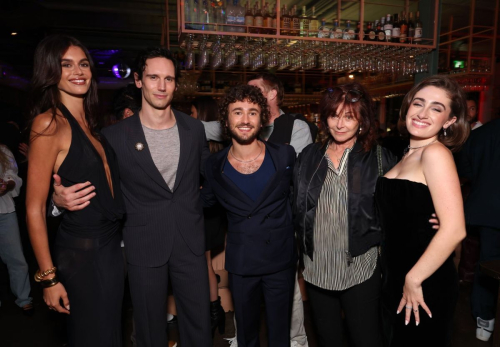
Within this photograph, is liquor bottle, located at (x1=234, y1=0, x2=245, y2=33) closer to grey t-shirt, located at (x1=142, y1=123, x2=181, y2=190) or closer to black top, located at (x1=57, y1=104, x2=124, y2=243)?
grey t-shirt, located at (x1=142, y1=123, x2=181, y2=190)

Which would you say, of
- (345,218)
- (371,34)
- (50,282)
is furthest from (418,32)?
(50,282)

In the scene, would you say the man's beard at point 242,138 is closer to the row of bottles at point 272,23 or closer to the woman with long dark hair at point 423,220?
the woman with long dark hair at point 423,220

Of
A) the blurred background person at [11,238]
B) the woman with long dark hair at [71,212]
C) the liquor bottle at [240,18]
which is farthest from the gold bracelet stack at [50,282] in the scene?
the liquor bottle at [240,18]

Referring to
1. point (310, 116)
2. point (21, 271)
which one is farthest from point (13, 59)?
point (21, 271)

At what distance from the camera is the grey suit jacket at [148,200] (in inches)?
→ 75.7

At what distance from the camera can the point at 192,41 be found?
377 cm

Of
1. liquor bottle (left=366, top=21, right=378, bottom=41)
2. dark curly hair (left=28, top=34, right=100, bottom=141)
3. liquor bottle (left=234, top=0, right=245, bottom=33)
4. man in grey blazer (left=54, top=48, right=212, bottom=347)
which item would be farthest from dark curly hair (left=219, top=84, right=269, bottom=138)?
liquor bottle (left=366, top=21, right=378, bottom=41)

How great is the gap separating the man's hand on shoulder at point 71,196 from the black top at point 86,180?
34mm

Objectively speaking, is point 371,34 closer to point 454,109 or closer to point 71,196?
point 454,109

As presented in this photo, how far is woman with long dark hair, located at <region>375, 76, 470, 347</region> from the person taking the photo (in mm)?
1504

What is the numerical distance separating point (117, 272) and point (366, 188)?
1.34 m

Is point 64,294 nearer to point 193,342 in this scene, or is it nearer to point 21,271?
point 193,342

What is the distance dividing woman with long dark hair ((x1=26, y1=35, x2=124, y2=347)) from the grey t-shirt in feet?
1.01

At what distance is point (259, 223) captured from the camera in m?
2.07
